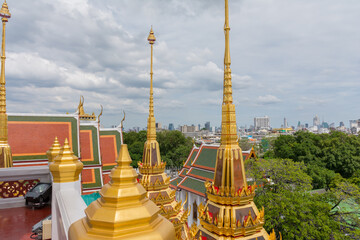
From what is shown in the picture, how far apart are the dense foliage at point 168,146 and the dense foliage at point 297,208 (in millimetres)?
23931

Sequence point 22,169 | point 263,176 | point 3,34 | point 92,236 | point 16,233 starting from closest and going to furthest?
point 92,236 → point 16,233 → point 22,169 → point 3,34 → point 263,176

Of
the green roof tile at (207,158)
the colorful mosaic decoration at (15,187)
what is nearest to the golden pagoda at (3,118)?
the colorful mosaic decoration at (15,187)

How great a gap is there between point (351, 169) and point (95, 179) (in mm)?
27382

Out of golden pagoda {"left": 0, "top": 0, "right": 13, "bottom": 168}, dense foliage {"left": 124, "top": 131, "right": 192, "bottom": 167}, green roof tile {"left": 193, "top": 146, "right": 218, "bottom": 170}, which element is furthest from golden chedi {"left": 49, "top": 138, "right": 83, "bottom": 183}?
dense foliage {"left": 124, "top": 131, "right": 192, "bottom": 167}

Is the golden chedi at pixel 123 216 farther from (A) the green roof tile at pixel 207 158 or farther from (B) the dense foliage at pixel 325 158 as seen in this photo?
(B) the dense foliage at pixel 325 158

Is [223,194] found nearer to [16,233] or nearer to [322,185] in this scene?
[16,233]

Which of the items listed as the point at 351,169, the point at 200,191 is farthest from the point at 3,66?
the point at 351,169

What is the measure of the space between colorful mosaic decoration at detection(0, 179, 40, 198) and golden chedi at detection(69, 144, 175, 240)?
18.6 ft

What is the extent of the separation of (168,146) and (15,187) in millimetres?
38109

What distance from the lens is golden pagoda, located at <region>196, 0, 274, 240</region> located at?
5770 millimetres

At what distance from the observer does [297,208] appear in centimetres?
1134

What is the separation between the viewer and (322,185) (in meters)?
21.6

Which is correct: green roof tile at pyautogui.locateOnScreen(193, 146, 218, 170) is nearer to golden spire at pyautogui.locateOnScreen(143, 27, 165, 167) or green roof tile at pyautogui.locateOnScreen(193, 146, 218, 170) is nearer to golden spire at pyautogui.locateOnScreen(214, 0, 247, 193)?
golden spire at pyautogui.locateOnScreen(143, 27, 165, 167)

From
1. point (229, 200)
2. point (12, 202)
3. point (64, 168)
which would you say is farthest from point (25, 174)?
point (229, 200)
